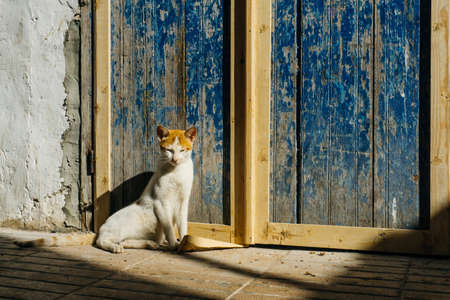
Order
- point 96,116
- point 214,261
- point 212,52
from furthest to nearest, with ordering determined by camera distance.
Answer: point 96,116 → point 212,52 → point 214,261

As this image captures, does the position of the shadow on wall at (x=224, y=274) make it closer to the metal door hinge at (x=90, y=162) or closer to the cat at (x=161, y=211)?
the cat at (x=161, y=211)

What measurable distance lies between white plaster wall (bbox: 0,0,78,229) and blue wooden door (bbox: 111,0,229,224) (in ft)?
1.73

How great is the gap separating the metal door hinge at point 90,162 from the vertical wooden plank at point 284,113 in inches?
61.6

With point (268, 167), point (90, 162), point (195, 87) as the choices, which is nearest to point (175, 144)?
point (195, 87)

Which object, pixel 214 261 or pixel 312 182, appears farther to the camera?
pixel 312 182

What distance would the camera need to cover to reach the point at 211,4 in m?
3.48

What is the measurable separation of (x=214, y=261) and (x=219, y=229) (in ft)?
1.64

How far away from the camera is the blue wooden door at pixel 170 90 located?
349 centimetres

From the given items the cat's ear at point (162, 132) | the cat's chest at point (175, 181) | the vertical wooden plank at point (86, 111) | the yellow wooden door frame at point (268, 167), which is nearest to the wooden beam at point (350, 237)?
the yellow wooden door frame at point (268, 167)

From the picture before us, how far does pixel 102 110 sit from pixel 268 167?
1506mm

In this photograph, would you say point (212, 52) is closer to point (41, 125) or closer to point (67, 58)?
point (67, 58)

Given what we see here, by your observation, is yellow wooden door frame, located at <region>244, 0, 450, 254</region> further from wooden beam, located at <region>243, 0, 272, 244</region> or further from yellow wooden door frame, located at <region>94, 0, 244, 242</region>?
yellow wooden door frame, located at <region>94, 0, 244, 242</region>

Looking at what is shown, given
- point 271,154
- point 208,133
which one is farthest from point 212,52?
point 271,154

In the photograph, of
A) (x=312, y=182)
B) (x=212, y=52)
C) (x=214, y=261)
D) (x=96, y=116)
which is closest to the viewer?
Result: (x=214, y=261)
